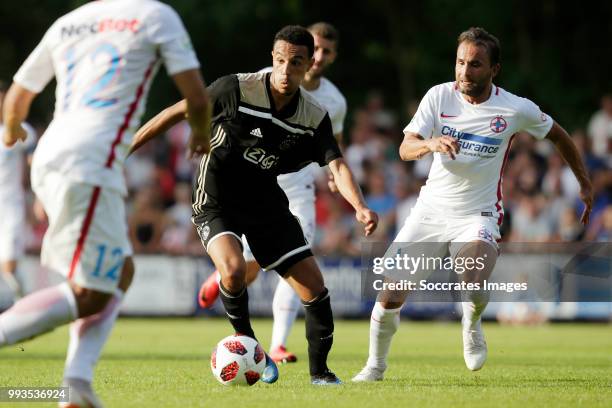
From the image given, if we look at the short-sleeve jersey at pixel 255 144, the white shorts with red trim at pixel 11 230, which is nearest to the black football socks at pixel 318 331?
the short-sleeve jersey at pixel 255 144

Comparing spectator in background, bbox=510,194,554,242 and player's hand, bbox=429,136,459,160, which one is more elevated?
player's hand, bbox=429,136,459,160

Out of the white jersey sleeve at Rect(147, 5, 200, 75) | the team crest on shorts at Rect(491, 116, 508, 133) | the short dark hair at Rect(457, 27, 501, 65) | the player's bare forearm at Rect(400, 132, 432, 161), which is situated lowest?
the player's bare forearm at Rect(400, 132, 432, 161)

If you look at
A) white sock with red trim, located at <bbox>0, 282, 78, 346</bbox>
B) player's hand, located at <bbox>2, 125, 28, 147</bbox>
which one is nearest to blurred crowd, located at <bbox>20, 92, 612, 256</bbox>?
player's hand, located at <bbox>2, 125, 28, 147</bbox>

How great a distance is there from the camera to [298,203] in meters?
11.8

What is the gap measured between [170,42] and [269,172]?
9.08 ft

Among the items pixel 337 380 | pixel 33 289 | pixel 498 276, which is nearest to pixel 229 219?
pixel 337 380

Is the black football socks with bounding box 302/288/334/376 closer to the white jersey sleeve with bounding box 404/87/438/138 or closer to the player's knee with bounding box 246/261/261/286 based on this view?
the white jersey sleeve with bounding box 404/87/438/138

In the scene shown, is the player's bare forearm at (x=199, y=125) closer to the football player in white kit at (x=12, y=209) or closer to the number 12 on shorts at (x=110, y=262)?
the number 12 on shorts at (x=110, y=262)

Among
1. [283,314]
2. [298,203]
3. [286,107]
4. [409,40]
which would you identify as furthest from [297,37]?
[409,40]

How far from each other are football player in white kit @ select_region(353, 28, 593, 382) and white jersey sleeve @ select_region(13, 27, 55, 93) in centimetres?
370

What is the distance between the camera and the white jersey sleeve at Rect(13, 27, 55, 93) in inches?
256

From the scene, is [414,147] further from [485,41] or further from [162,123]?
[162,123]

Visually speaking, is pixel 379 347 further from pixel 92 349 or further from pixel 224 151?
pixel 92 349

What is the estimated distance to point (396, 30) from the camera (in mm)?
27453
